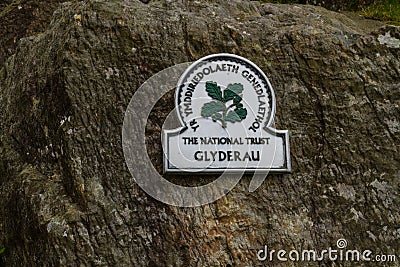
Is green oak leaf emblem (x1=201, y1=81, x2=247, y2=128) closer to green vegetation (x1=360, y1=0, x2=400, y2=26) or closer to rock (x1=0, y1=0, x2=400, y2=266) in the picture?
rock (x1=0, y1=0, x2=400, y2=266)

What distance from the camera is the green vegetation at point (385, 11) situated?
3.79m

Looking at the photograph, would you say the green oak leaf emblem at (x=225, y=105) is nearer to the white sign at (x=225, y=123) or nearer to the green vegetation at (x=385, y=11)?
the white sign at (x=225, y=123)

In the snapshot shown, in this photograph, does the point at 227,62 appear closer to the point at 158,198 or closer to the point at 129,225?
the point at 158,198

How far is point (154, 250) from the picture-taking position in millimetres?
2209

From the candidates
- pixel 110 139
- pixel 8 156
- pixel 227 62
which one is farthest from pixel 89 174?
pixel 227 62

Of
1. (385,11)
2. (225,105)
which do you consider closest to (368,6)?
(385,11)

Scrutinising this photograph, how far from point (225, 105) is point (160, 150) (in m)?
0.37

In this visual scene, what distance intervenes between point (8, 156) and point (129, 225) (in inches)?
33.6

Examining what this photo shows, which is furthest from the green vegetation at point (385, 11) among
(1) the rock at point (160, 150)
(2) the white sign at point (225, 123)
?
(2) the white sign at point (225, 123)

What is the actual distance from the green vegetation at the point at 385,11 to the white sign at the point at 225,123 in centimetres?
172
